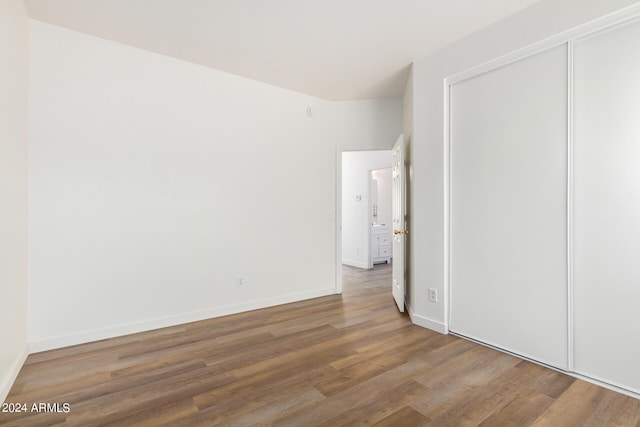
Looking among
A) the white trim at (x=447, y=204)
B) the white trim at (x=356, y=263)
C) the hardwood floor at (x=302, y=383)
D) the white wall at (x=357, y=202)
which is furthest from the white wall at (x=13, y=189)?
the white trim at (x=356, y=263)

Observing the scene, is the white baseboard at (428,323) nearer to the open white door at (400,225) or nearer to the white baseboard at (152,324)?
the open white door at (400,225)

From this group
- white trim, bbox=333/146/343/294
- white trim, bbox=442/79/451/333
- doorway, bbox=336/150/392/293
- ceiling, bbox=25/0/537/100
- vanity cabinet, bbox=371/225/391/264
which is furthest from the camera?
vanity cabinet, bbox=371/225/391/264

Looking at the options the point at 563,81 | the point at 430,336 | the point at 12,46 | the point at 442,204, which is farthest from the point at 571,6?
the point at 12,46

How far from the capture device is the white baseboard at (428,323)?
3.09 m

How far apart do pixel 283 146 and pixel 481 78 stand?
2.38 m

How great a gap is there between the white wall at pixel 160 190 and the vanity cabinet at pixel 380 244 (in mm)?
2733

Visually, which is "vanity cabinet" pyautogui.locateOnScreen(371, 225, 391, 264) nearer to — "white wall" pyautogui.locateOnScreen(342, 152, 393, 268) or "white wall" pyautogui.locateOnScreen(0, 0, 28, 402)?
"white wall" pyautogui.locateOnScreen(342, 152, 393, 268)

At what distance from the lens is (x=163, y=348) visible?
276 centimetres

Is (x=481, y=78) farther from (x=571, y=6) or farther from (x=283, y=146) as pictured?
(x=283, y=146)

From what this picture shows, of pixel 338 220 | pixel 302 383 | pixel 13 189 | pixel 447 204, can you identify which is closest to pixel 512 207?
pixel 447 204

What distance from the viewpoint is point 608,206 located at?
210 cm

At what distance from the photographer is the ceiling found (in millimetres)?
2451

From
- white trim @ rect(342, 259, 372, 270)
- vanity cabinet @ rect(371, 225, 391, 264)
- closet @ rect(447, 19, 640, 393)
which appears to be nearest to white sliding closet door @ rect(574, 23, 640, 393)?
closet @ rect(447, 19, 640, 393)

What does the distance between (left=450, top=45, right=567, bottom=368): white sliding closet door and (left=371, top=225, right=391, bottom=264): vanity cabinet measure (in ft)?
13.0
